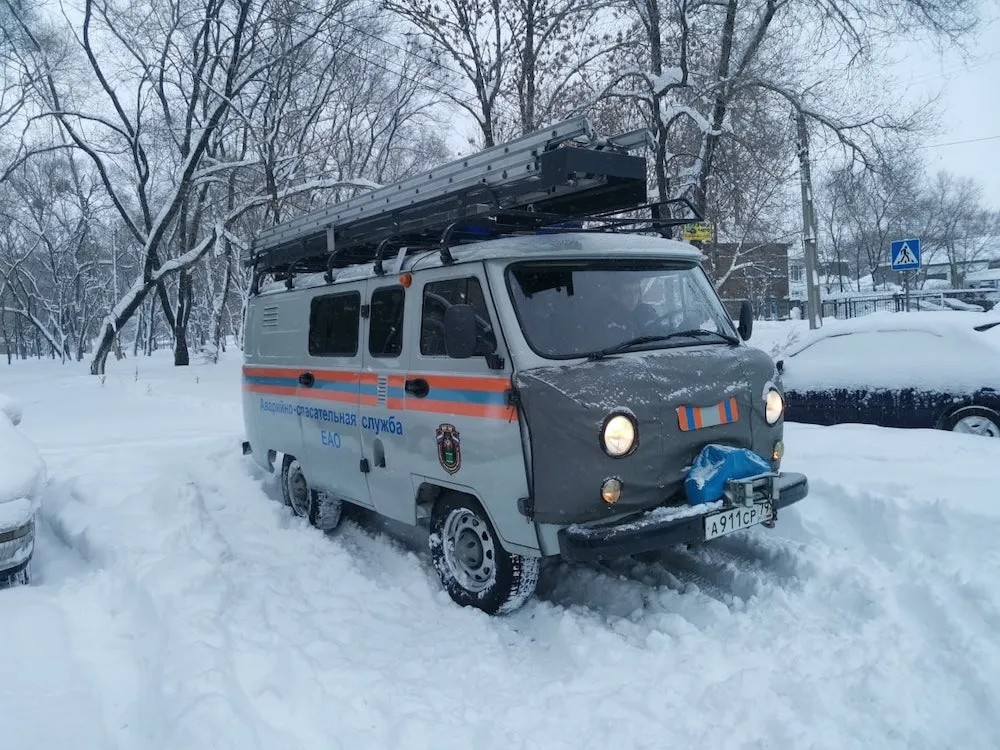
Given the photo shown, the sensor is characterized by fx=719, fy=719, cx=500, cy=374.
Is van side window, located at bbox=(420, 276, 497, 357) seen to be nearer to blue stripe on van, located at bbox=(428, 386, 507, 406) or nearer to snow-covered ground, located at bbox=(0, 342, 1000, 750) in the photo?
blue stripe on van, located at bbox=(428, 386, 507, 406)

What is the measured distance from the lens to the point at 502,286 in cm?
431

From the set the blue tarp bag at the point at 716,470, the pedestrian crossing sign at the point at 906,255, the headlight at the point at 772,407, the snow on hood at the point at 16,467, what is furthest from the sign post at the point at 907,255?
the snow on hood at the point at 16,467

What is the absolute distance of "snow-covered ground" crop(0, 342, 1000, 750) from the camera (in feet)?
10.6

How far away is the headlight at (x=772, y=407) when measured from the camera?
464 cm

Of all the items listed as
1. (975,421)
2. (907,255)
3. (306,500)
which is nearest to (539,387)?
(306,500)

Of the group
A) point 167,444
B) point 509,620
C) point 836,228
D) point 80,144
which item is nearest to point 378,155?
point 80,144

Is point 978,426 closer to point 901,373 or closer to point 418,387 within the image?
point 901,373

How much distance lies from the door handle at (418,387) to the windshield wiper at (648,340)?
1.15 meters

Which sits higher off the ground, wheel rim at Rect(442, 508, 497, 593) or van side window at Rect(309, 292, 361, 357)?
van side window at Rect(309, 292, 361, 357)

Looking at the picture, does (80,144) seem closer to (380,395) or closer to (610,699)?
(380,395)

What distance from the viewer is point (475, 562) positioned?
471 cm

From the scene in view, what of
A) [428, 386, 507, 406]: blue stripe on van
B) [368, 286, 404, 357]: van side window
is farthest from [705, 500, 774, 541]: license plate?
[368, 286, 404, 357]: van side window

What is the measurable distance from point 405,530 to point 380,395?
173 cm

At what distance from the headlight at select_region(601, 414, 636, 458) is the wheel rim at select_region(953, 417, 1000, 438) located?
18.3 ft
